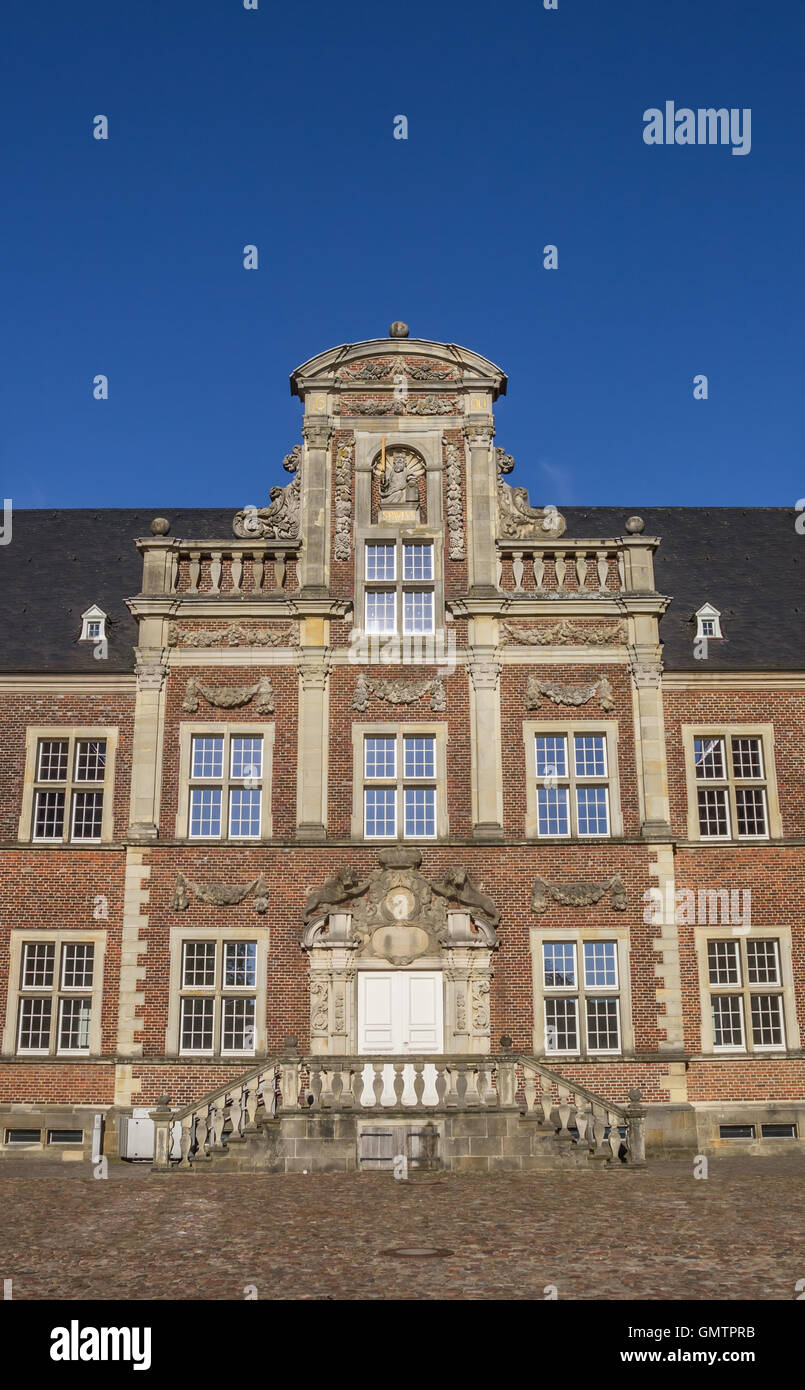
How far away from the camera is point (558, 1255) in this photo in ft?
37.9

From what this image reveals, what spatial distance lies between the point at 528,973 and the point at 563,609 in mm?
6878

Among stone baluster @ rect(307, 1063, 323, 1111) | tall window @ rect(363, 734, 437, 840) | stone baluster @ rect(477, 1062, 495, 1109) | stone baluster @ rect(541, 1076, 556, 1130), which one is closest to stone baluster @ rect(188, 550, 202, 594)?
tall window @ rect(363, 734, 437, 840)

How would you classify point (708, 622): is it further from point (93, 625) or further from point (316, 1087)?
point (93, 625)

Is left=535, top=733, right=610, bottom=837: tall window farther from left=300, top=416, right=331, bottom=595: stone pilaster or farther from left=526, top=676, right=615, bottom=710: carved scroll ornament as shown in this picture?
left=300, top=416, right=331, bottom=595: stone pilaster

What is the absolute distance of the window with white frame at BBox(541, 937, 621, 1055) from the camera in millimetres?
22484

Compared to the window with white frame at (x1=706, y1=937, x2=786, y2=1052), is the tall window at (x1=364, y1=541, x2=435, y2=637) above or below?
above

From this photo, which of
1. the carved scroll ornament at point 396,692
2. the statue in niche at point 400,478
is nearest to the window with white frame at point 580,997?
the carved scroll ornament at point 396,692

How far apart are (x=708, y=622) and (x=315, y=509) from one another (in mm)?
8324

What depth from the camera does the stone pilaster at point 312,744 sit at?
23.1 meters

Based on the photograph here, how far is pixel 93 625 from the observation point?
2589 cm

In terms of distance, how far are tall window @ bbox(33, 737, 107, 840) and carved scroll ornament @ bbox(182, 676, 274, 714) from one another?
2.14 meters

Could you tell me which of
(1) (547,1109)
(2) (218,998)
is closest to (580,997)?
(1) (547,1109)
